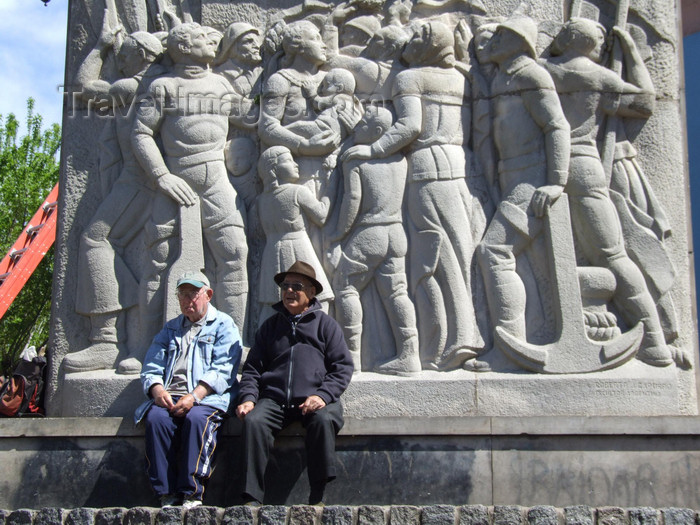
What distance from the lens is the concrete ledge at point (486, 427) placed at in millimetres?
6645

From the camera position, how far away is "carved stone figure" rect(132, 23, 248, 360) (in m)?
7.57

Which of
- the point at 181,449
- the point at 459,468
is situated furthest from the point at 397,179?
the point at 181,449

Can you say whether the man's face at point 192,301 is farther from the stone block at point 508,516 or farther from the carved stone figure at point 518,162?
the stone block at point 508,516

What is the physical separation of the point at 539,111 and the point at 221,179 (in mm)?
2762

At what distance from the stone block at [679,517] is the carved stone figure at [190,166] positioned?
356 cm

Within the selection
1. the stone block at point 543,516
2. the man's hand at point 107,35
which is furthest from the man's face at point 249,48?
the stone block at point 543,516

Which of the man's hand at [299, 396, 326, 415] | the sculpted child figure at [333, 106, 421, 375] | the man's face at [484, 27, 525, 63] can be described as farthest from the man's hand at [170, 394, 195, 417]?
the man's face at [484, 27, 525, 63]

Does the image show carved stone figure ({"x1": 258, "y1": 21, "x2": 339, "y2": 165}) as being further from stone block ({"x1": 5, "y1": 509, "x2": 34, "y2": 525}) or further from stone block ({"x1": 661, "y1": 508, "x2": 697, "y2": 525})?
stone block ({"x1": 661, "y1": 508, "x2": 697, "y2": 525})

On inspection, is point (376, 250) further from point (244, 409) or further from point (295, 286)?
point (244, 409)

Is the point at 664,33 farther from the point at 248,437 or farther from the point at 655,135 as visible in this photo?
the point at 248,437

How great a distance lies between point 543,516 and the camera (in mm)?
5840

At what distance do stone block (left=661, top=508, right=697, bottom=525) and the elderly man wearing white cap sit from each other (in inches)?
121

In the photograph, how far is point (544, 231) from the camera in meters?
7.47

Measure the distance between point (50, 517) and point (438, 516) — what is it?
2.61m
